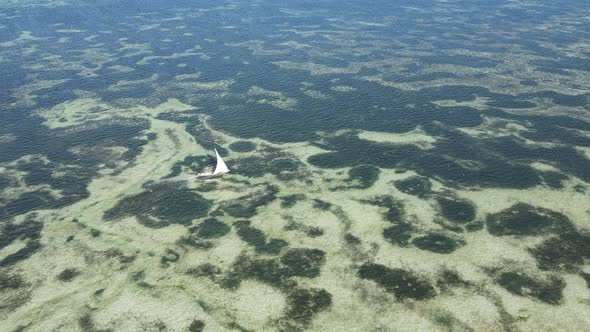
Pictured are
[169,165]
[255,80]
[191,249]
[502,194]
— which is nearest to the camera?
[191,249]

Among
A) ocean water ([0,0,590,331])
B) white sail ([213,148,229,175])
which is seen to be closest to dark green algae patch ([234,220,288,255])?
ocean water ([0,0,590,331])

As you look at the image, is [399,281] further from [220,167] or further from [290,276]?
[220,167]

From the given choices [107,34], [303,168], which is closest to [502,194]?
[303,168]

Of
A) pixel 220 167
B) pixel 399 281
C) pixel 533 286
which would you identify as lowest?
pixel 399 281

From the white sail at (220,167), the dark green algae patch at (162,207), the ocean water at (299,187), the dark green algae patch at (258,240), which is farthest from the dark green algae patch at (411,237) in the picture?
the white sail at (220,167)

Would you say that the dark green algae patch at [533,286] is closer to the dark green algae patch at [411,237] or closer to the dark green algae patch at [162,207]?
the dark green algae patch at [411,237]

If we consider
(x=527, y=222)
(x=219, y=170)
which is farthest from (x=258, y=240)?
(x=527, y=222)

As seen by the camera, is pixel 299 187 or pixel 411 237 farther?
pixel 299 187

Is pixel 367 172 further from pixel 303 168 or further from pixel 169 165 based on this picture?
pixel 169 165

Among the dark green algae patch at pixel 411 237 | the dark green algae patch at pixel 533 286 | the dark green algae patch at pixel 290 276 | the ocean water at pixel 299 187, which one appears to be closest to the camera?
the dark green algae patch at pixel 290 276
